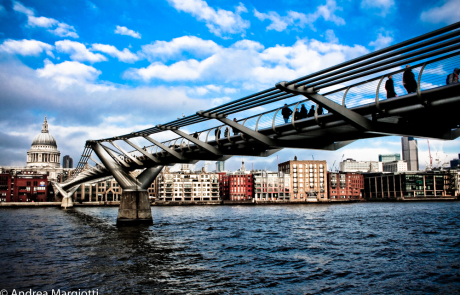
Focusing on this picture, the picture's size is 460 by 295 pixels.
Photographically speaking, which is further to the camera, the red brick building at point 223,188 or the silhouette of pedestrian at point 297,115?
the red brick building at point 223,188

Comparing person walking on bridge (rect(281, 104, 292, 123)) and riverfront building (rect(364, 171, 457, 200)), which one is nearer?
person walking on bridge (rect(281, 104, 292, 123))

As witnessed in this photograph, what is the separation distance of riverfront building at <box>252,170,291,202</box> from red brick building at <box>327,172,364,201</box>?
1952cm

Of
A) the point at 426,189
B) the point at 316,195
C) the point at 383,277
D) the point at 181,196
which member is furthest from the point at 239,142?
the point at 426,189

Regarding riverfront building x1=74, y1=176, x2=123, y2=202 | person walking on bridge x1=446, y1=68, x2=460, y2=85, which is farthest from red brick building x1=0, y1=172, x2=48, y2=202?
person walking on bridge x1=446, y1=68, x2=460, y2=85

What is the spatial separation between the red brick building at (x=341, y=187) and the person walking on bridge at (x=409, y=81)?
516 feet

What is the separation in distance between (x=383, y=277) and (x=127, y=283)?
11.5 metres

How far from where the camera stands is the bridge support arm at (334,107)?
50.1ft

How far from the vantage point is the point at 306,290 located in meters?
15.5

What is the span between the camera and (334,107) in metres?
15.2

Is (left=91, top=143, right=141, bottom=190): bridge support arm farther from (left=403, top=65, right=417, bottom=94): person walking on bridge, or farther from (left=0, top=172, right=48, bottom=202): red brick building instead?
(left=0, top=172, right=48, bottom=202): red brick building

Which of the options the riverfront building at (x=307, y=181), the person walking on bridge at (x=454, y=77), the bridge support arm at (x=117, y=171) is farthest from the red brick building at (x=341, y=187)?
the person walking on bridge at (x=454, y=77)

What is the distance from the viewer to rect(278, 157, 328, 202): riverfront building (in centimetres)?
16212

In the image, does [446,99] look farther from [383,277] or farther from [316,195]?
[316,195]

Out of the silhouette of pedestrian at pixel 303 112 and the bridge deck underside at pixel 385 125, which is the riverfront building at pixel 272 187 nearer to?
the bridge deck underside at pixel 385 125
